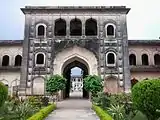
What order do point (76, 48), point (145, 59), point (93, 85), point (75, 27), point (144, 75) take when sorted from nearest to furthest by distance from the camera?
point (93, 85), point (76, 48), point (144, 75), point (145, 59), point (75, 27)

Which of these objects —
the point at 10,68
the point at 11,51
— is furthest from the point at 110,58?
the point at 11,51

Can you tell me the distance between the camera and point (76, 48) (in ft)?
87.4

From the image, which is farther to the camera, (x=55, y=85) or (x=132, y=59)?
(x=132, y=59)

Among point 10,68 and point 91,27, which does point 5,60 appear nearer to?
point 10,68

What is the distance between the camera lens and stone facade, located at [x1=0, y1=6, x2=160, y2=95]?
26.0 metres

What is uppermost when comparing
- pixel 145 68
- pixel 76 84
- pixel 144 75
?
pixel 145 68

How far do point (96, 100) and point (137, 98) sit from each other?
8.77 meters

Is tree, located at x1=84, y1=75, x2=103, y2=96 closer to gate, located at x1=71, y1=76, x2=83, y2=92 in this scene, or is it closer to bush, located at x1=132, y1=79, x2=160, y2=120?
bush, located at x1=132, y1=79, x2=160, y2=120

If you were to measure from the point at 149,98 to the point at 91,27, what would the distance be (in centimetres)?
2165

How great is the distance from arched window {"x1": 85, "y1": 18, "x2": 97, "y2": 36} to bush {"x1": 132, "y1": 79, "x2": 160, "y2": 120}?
18.1m

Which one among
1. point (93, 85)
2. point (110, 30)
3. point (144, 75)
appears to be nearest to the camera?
point (93, 85)

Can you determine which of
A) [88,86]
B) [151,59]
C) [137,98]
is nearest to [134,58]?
[151,59]

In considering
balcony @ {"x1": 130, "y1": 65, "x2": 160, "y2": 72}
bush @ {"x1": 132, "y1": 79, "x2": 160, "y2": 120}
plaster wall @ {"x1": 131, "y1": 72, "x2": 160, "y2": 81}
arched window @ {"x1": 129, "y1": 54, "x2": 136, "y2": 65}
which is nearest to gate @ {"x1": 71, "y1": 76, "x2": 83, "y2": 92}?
arched window @ {"x1": 129, "y1": 54, "x2": 136, "y2": 65}

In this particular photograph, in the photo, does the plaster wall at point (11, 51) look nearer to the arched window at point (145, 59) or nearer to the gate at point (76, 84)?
the arched window at point (145, 59)
